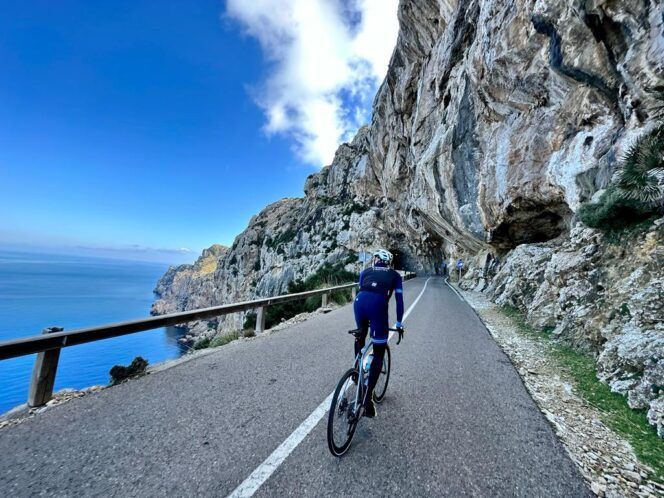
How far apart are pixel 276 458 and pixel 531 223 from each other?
785 inches

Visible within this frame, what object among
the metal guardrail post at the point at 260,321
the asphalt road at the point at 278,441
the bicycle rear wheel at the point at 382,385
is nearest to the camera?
the asphalt road at the point at 278,441

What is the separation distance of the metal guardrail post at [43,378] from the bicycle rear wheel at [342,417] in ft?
11.5

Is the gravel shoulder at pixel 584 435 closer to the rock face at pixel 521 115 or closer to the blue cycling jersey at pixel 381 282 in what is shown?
the rock face at pixel 521 115

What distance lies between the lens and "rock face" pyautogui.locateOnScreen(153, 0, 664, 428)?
772cm

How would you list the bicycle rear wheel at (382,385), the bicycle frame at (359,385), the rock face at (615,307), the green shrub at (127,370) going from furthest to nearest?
the green shrub at (127,370) → the rock face at (615,307) → the bicycle rear wheel at (382,385) → the bicycle frame at (359,385)

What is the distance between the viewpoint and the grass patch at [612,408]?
118 inches

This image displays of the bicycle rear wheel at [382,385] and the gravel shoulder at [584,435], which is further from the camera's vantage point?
the bicycle rear wheel at [382,385]

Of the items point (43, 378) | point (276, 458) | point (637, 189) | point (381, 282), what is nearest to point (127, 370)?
point (43, 378)

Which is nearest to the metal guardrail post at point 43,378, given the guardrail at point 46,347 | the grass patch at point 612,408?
the guardrail at point 46,347

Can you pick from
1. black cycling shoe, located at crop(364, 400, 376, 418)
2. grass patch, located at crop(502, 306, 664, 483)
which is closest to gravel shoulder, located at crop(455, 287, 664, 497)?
grass patch, located at crop(502, 306, 664, 483)

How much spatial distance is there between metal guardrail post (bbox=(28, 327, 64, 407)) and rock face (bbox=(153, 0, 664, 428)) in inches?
293

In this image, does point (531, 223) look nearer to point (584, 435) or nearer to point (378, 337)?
point (584, 435)

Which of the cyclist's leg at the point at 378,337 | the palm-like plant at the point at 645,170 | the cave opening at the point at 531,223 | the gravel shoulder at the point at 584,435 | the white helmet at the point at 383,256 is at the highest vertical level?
the cave opening at the point at 531,223

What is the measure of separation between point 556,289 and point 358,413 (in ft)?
26.7
